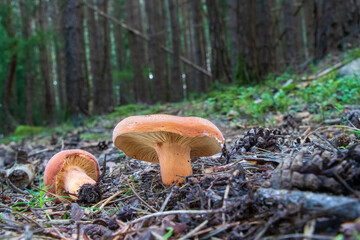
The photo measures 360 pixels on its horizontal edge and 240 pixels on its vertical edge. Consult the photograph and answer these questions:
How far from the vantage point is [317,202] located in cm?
114

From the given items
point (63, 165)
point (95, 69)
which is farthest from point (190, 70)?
point (63, 165)

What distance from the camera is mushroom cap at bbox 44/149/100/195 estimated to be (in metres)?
2.37

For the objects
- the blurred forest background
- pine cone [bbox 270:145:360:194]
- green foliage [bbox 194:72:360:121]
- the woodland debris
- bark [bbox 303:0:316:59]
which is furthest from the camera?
bark [bbox 303:0:316:59]

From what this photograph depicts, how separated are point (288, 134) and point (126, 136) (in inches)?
81.2

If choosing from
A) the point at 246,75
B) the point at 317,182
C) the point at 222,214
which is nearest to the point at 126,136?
the point at 222,214

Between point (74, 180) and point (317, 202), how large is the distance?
1951mm

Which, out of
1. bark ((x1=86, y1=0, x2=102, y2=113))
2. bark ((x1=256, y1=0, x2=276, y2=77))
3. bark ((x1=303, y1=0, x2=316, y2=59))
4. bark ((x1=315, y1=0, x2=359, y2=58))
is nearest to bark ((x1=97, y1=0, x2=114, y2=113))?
bark ((x1=86, y1=0, x2=102, y2=113))

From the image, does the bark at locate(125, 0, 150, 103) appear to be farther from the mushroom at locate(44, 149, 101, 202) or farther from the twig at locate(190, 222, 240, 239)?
the twig at locate(190, 222, 240, 239)

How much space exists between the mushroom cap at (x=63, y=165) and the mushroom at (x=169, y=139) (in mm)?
565

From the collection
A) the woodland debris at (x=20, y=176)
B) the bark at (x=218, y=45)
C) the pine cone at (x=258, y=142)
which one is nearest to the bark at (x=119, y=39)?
the bark at (x=218, y=45)

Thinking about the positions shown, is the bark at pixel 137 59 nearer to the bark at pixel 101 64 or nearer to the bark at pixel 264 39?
the bark at pixel 101 64

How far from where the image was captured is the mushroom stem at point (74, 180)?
92.6 inches

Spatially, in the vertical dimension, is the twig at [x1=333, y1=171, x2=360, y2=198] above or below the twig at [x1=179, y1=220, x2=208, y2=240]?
above

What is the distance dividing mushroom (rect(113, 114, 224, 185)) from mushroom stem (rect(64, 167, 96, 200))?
1.57 ft
